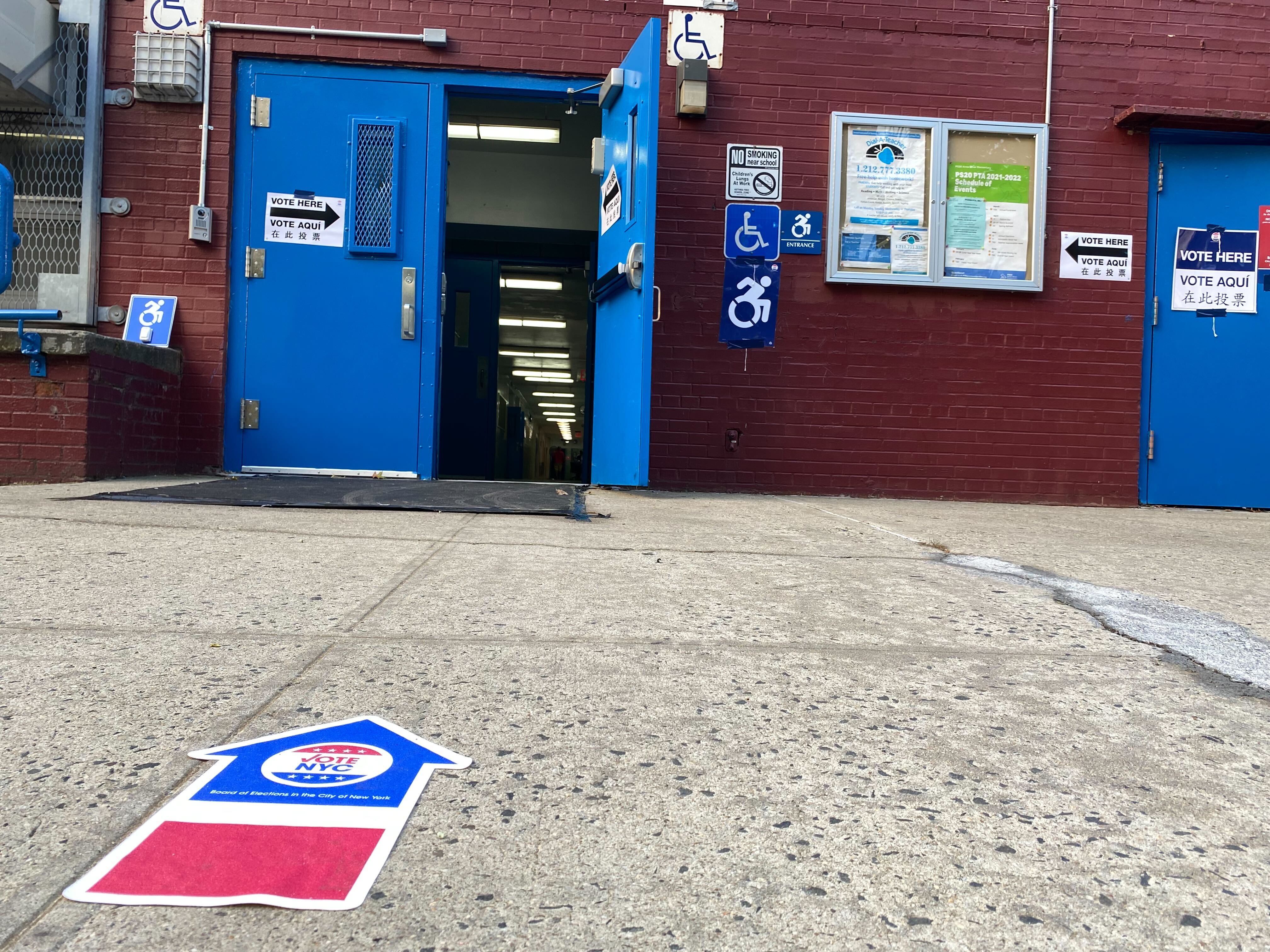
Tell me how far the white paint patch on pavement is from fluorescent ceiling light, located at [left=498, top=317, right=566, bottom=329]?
1523cm

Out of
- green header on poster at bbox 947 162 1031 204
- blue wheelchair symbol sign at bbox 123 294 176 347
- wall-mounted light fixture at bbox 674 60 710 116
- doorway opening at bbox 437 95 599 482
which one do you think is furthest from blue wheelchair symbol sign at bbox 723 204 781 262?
blue wheelchair symbol sign at bbox 123 294 176 347

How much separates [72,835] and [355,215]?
5829mm

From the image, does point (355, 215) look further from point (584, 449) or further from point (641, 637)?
point (641, 637)

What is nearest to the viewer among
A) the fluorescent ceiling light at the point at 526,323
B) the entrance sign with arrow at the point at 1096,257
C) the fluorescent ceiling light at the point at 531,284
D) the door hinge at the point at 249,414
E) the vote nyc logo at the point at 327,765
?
the vote nyc logo at the point at 327,765

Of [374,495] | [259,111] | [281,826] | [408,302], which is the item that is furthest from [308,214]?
[281,826]

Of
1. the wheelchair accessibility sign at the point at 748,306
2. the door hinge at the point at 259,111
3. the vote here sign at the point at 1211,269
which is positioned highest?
the door hinge at the point at 259,111

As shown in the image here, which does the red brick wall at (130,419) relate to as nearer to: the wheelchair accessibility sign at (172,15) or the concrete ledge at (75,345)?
the concrete ledge at (75,345)

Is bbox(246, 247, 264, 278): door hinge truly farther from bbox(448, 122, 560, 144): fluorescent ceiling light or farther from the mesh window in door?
bbox(448, 122, 560, 144): fluorescent ceiling light

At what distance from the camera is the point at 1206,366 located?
652 cm

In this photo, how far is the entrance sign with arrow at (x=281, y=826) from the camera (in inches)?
34.8

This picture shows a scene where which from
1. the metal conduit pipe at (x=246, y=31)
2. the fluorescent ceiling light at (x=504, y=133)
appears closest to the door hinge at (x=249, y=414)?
the metal conduit pipe at (x=246, y=31)

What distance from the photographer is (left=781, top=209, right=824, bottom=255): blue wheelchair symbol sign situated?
20.6 feet

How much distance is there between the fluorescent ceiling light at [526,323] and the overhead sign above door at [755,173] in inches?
447

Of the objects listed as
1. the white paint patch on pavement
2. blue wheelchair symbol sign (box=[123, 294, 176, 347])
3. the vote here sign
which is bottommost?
the white paint patch on pavement
